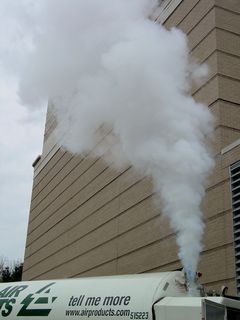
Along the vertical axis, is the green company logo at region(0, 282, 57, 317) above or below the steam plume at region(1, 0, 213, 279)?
below

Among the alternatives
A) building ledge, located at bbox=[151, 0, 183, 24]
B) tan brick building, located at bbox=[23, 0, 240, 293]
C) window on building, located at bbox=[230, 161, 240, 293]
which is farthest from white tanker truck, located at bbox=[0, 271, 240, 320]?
building ledge, located at bbox=[151, 0, 183, 24]

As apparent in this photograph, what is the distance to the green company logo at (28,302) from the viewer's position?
6395 millimetres

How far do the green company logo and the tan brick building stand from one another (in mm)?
4163

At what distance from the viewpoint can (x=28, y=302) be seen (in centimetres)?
666

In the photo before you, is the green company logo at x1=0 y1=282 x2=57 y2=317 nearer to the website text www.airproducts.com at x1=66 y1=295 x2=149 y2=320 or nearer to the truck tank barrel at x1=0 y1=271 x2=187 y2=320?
the truck tank barrel at x1=0 y1=271 x2=187 y2=320

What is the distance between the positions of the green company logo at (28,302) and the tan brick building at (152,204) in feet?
13.7

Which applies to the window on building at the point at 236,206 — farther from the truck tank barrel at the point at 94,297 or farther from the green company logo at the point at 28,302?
the green company logo at the point at 28,302

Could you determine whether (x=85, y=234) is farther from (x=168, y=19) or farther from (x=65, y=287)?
(x=65, y=287)

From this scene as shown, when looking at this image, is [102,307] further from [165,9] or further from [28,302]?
[165,9]

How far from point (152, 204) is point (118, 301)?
7298 millimetres

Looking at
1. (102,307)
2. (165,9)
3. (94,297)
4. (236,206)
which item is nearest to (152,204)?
(236,206)

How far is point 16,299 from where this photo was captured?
272 inches

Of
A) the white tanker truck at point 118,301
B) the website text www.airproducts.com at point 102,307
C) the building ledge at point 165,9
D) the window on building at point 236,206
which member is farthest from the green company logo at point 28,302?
the building ledge at point 165,9

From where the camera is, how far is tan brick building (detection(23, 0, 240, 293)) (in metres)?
10.2
